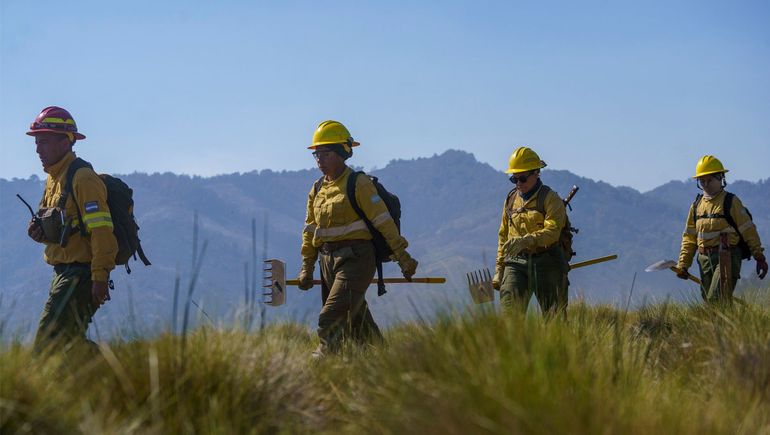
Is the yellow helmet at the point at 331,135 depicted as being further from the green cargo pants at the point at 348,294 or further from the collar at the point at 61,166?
the collar at the point at 61,166

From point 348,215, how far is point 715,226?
5240 millimetres

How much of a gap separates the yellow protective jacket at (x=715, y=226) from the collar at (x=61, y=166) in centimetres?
733

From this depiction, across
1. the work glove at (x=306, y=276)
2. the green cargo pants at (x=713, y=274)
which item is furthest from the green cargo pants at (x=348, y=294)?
the green cargo pants at (x=713, y=274)

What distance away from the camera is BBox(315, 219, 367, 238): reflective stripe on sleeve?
8.92m

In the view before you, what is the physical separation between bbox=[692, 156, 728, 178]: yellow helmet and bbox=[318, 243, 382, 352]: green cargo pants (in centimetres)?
523

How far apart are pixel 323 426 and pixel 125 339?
4.88 feet

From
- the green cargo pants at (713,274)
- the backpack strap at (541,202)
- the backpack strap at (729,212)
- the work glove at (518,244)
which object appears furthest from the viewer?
the backpack strap at (729,212)

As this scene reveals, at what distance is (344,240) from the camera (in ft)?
29.6

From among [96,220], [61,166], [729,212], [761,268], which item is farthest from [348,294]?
[761,268]

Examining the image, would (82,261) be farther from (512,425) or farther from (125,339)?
(512,425)

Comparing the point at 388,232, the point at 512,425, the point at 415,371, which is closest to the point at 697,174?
the point at 388,232

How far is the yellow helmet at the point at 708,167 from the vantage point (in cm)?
1223

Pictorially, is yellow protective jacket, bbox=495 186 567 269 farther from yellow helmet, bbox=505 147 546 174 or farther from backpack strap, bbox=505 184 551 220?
yellow helmet, bbox=505 147 546 174

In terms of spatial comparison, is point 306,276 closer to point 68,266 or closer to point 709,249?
point 68,266
